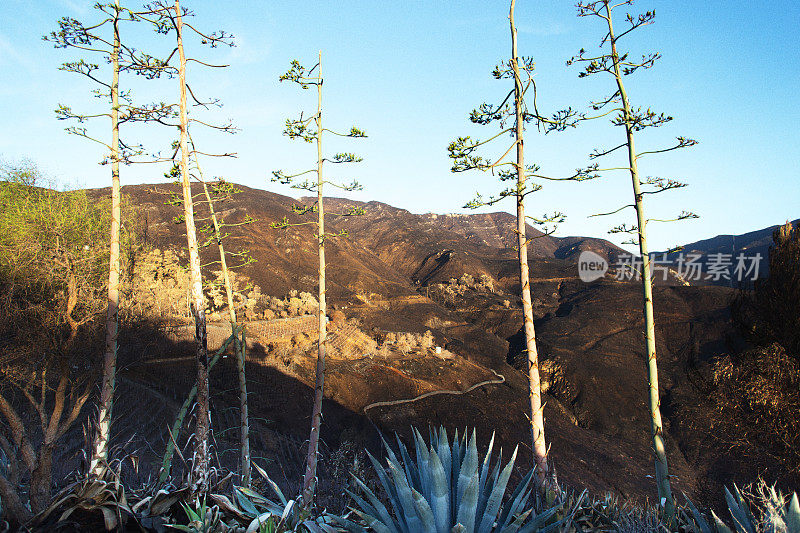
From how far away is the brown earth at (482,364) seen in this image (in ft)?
63.5

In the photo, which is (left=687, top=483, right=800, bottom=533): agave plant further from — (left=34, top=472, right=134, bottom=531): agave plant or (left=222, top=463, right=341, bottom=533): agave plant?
(left=34, top=472, right=134, bottom=531): agave plant

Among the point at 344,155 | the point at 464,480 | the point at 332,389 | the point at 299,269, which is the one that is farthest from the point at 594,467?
the point at 299,269

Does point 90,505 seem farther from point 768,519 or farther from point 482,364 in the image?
point 482,364

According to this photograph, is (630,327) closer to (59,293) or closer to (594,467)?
(594,467)

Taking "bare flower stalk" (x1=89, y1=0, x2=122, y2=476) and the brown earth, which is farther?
the brown earth

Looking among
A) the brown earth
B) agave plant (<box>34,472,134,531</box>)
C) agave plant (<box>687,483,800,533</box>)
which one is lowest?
the brown earth

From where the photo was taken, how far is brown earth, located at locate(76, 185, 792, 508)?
762 inches

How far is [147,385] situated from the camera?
57.6ft

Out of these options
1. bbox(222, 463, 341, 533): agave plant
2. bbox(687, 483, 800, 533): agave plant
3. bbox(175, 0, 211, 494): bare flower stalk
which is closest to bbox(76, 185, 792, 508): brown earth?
bbox(175, 0, 211, 494): bare flower stalk

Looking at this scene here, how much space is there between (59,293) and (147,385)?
5358mm

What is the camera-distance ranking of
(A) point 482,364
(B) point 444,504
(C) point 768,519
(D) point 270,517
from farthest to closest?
(A) point 482,364, (C) point 768,519, (B) point 444,504, (D) point 270,517

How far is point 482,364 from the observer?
31625mm

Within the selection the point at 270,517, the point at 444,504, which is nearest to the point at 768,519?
the point at 444,504

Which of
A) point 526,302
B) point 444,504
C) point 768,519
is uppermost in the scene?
point 526,302
